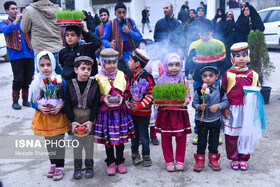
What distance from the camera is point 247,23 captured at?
26.5 feet

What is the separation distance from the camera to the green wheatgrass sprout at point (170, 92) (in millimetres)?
3406

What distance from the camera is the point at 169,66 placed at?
149 inches

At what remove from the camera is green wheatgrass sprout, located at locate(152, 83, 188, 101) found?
3406mm

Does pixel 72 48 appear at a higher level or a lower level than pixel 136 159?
higher

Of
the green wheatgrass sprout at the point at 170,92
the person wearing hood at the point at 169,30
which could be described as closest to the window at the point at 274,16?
the person wearing hood at the point at 169,30

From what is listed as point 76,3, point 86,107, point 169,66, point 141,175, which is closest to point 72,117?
point 86,107

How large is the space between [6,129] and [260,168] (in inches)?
167

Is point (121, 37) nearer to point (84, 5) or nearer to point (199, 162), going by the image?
point (199, 162)

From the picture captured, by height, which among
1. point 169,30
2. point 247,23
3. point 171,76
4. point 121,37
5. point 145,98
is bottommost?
point 145,98

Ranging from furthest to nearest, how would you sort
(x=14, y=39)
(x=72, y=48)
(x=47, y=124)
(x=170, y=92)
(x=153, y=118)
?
1. (x=14, y=39)
2. (x=153, y=118)
3. (x=72, y=48)
4. (x=47, y=124)
5. (x=170, y=92)

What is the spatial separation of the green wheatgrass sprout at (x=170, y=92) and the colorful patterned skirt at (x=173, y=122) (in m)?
0.24

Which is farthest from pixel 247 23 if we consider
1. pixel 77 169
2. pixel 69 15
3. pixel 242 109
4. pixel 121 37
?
pixel 77 169

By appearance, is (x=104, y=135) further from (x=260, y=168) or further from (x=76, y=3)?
(x=76, y=3)

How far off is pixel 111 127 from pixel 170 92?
2.65ft
